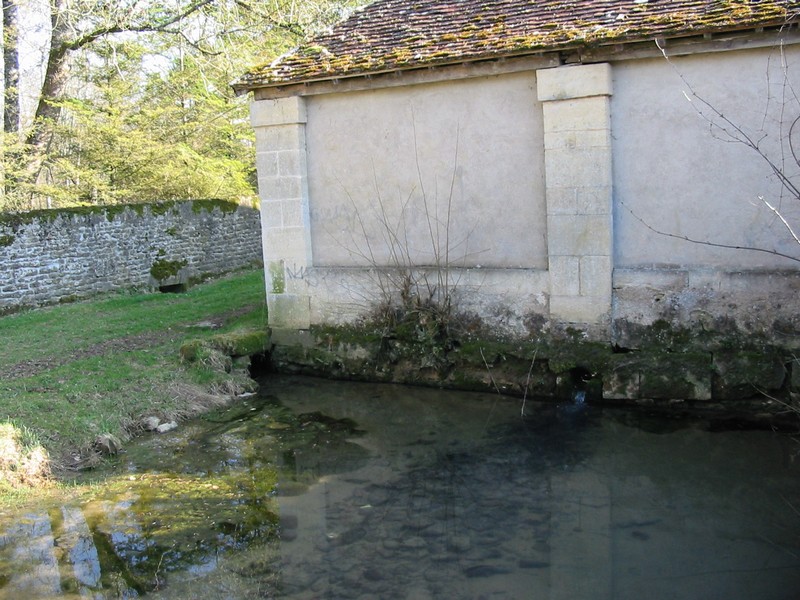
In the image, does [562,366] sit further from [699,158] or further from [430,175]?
[430,175]

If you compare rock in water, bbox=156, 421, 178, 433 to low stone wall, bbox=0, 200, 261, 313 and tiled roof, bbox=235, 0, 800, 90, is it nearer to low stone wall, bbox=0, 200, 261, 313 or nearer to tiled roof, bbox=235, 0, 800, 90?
tiled roof, bbox=235, 0, 800, 90

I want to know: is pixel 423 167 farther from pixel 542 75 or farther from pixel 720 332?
pixel 720 332

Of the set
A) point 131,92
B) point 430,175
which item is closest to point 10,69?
point 131,92

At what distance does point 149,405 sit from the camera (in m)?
8.24

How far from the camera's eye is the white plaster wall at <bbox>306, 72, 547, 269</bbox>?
8.70 meters

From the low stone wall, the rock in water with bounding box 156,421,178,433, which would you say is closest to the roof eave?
the rock in water with bounding box 156,421,178,433

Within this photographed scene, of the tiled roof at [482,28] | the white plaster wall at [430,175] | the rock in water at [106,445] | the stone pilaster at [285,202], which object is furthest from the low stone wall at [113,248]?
the rock in water at [106,445]

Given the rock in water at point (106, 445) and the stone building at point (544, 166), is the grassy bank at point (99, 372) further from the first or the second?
the stone building at point (544, 166)

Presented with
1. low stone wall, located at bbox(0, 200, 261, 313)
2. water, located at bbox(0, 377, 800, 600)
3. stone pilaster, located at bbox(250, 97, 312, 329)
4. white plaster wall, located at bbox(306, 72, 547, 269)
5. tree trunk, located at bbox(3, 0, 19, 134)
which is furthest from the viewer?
tree trunk, located at bbox(3, 0, 19, 134)

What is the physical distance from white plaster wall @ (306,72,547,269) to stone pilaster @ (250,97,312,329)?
0.57 feet

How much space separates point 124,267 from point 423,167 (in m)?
8.05

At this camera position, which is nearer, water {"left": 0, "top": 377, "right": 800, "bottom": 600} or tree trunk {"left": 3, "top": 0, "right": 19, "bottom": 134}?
water {"left": 0, "top": 377, "right": 800, "bottom": 600}

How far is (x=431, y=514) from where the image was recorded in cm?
609

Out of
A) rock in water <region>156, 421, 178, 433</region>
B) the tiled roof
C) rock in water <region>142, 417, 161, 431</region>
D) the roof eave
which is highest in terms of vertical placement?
the tiled roof
